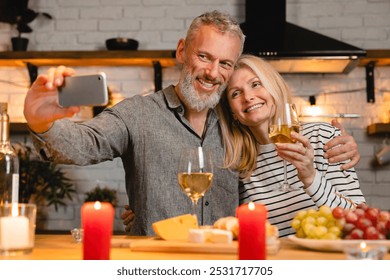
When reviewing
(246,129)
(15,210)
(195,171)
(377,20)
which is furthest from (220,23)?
(377,20)

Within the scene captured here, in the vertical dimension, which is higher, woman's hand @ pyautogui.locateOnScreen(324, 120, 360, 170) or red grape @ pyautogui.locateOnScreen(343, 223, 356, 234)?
woman's hand @ pyautogui.locateOnScreen(324, 120, 360, 170)

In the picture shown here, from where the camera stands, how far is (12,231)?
0.95m

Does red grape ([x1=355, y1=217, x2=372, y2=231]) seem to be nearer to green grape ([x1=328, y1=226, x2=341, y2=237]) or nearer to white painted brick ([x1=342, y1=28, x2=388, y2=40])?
green grape ([x1=328, y1=226, x2=341, y2=237])

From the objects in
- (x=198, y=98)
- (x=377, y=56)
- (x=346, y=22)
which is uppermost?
(x=346, y=22)

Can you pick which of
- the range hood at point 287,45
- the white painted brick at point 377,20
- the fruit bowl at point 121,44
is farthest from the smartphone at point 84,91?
the white painted brick at point 377,20

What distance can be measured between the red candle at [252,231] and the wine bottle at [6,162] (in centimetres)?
63

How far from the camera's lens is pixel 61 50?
10.8 feet

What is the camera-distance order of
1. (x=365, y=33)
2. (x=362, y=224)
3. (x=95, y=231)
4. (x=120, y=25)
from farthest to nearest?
1. (x=120, y=25)
2. (x=365, y=33)
3. (x=362, y=224)
4. (x=95, y=231)

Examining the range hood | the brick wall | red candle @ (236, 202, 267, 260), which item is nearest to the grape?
red candle @ (236, 202, 267, 260)

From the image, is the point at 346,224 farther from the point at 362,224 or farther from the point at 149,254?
the point at 149,254

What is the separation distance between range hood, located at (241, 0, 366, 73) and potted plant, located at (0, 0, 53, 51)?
1.29m

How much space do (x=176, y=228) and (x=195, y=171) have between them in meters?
0.13

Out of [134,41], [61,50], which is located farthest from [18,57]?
[134,41]

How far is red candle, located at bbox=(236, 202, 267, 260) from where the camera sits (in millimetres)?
826
